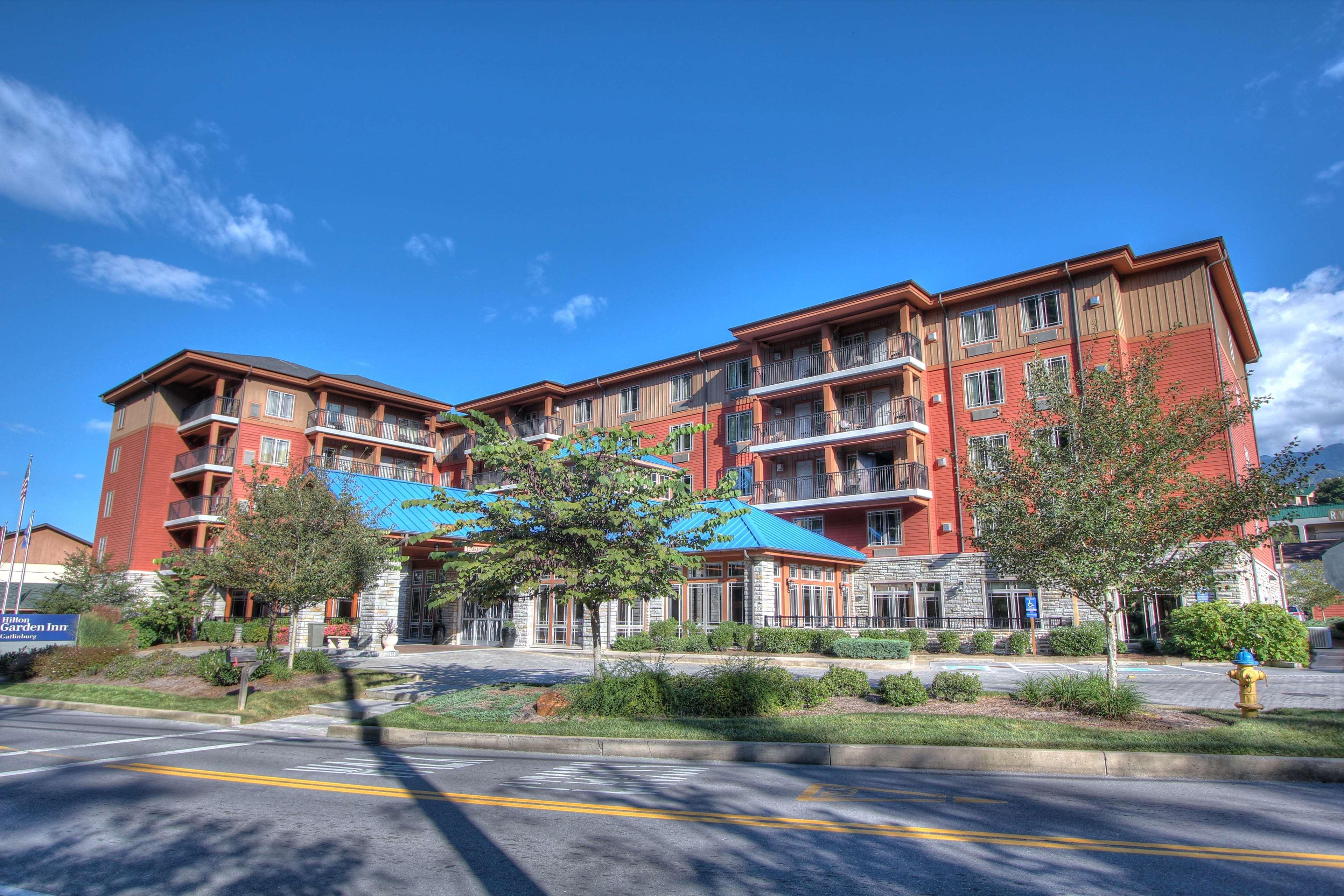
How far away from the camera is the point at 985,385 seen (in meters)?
31.8

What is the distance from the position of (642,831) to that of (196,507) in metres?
40.0

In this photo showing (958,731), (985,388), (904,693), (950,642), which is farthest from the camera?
(985,388)

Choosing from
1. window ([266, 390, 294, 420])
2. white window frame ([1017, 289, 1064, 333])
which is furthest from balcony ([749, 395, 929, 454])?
window ([266, 390, 294, 420])

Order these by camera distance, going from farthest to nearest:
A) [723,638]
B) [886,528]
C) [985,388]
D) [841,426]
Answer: [841,426] → [886,528] → [985,388] → [723,638]

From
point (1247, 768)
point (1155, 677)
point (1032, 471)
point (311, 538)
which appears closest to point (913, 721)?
point (1247, 768)

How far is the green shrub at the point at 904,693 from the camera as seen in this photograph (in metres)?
12.3

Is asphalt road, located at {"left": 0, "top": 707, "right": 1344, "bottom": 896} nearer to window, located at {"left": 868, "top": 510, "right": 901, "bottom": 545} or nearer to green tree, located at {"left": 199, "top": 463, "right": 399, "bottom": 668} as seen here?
green tree, located at {"left": 199, "top": 463, "right": 399, "bottom": 668}

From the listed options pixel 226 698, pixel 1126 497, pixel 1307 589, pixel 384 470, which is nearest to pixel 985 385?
pixel 1126 497

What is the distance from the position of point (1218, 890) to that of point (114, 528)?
50.4m

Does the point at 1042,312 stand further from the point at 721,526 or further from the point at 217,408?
the point at 217,408

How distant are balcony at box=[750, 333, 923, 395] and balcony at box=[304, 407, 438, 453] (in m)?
22.6

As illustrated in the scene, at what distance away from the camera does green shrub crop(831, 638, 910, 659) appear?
821 inches

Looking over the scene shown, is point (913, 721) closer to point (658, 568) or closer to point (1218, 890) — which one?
point (658, 568)

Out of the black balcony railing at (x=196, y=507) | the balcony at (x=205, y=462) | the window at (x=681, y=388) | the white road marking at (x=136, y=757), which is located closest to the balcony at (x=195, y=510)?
the black balcony railing at (x=196, y=507)
